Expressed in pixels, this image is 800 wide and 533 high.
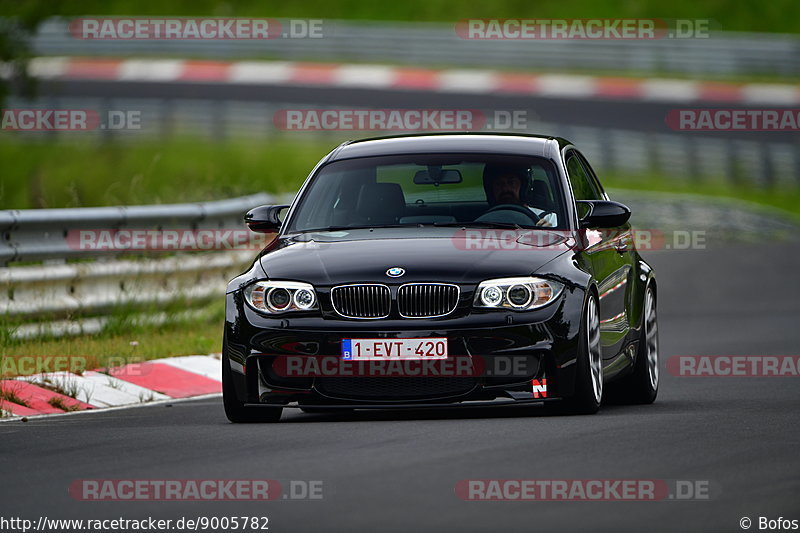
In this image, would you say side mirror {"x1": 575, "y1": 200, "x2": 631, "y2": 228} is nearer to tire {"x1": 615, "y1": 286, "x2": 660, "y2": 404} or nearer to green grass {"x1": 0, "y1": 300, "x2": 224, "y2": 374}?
tire {"x1": 615, "y1": 286, "x2": 660, "y2": 404}

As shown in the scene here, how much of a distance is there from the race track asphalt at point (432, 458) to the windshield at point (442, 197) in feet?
3.78

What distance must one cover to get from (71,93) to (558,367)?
114 feet

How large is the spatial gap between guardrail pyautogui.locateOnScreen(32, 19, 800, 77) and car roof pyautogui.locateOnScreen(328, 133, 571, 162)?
32.2m

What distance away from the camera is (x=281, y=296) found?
32.4 ft

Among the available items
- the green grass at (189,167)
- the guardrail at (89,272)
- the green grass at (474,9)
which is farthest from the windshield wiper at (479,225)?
the green grass at (474,9)

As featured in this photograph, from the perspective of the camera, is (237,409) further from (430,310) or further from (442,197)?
A: (442,197)

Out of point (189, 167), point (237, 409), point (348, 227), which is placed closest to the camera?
point (237, 409)

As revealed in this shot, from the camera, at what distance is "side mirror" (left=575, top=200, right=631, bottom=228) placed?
35.0 ft

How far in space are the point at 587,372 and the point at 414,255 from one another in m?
1.12

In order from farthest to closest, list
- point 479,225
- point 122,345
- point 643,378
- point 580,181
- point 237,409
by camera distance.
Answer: point 122,345, point 580,181, point 643,378, point 479,225, point 237,409

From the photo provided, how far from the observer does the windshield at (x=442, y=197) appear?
35.3 ft

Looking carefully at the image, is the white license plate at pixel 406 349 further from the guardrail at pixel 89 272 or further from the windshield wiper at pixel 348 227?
the guardrail at pixel 89 272

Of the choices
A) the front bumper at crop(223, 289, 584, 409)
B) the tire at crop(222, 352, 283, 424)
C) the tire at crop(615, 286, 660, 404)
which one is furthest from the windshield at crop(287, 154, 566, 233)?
the tire at crop(615, 286, 660, 404)

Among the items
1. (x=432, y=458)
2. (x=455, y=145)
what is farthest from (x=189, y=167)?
(x=432, y=458)
